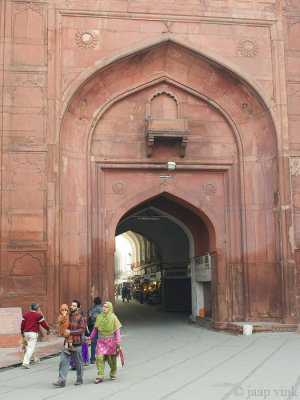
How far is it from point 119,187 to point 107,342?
739cm

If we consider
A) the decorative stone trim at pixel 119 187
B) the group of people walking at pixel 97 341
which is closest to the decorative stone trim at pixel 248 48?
the decorative stone trim at pixel 119 187

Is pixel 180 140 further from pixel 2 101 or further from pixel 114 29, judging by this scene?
pixel 2 101

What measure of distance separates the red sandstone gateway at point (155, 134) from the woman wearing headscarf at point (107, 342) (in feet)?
18.3

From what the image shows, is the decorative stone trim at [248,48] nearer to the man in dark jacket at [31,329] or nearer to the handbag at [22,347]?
the man in dark jacket at [31,329]

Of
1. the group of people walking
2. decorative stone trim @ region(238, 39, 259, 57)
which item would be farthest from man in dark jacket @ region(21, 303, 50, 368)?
decorative stone trim @ region(238, 39, 259, 57)

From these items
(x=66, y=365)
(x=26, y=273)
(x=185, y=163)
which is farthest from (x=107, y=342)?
(x=185, y=163)

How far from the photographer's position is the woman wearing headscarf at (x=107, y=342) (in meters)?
6.98

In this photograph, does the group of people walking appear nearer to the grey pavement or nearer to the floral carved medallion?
the grey pavement

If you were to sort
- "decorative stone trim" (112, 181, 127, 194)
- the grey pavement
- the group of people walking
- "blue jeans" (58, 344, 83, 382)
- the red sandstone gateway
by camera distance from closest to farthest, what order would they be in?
the grey pavement
"blue jeans" (58, 344, 83, 382)
the group of people walking
the red sandstone gateway
"decorative stone trim" (112, 181, 127, 194)

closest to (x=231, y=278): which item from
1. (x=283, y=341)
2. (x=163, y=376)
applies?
(x=283, y=341)

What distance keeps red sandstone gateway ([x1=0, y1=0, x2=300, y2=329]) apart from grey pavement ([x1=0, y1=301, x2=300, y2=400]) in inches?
98.3

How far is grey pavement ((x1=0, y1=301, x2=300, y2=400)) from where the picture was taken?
612 cm

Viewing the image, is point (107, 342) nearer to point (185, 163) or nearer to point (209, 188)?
point (185, 163)

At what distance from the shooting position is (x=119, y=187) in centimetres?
1413
